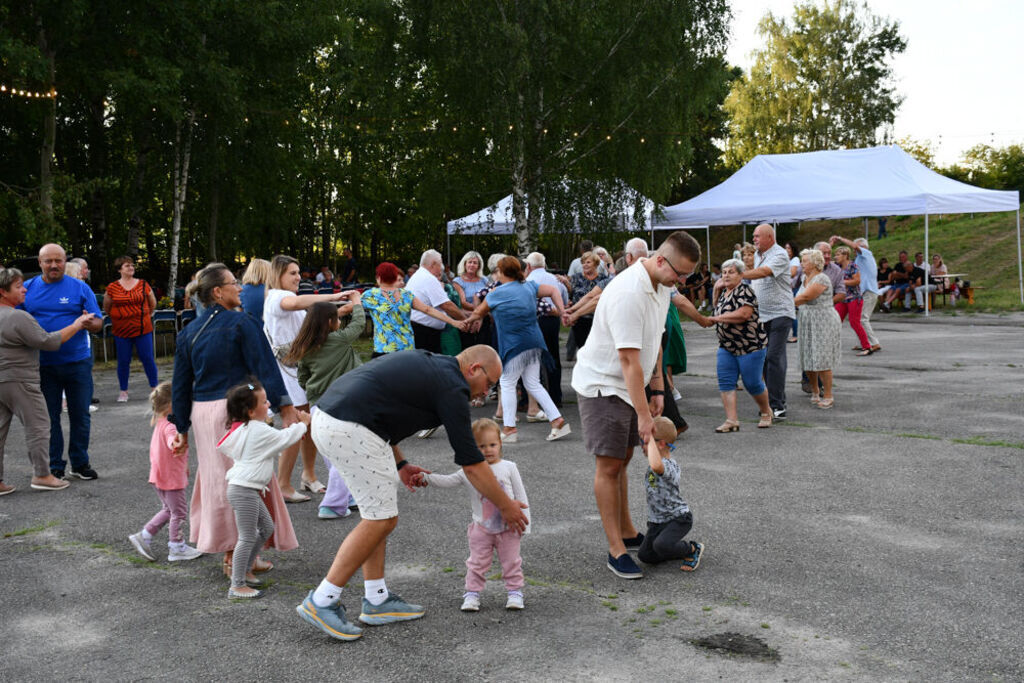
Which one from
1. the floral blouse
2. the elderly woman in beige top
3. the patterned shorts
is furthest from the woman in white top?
the floral blouse

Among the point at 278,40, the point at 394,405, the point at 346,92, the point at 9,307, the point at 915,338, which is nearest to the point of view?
the point at 394,405

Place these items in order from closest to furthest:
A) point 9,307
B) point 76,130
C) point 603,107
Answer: point 9,307 < point 603,107 < point 76,130

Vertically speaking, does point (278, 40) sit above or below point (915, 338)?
above

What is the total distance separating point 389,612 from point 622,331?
5.93 ft

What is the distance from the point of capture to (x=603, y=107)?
23.6m

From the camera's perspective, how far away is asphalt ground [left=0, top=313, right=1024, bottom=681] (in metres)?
3.96

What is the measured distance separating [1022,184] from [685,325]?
3663cm

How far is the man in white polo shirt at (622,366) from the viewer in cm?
483

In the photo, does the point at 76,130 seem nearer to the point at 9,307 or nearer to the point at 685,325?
the point at 685,325

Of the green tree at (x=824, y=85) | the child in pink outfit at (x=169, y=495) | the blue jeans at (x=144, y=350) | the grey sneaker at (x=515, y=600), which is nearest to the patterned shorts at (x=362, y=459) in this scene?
the grey sneaker at (x=515, y=600)

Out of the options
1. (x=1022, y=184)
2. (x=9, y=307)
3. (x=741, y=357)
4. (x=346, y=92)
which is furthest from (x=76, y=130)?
(x=1022, y=184)

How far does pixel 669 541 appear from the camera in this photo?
507 centimetres

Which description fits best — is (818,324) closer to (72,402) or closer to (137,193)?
(72,402)

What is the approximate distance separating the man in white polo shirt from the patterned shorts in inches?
50.7
